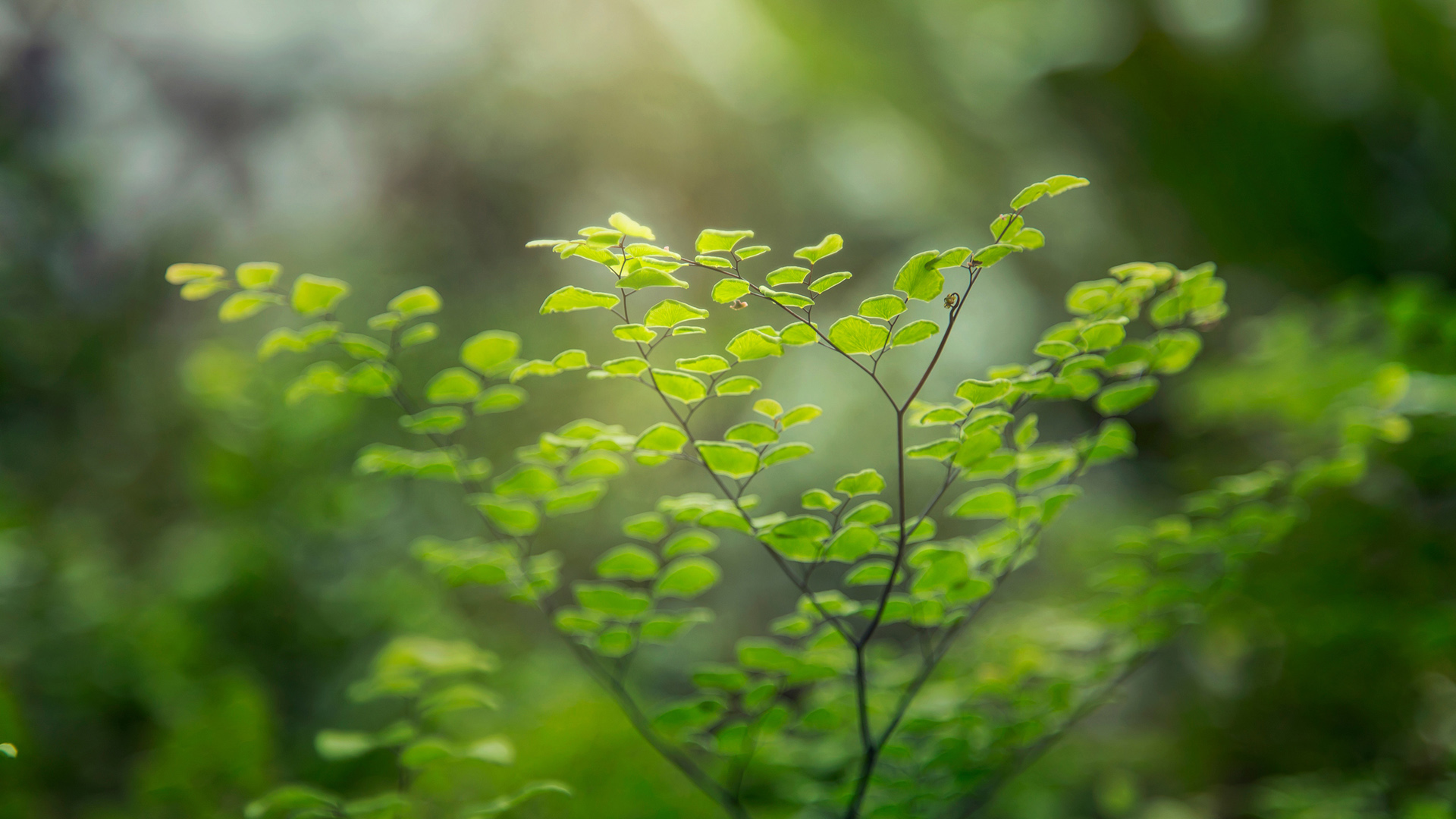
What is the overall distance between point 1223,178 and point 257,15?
275 centimetres

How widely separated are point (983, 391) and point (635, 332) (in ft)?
0.76

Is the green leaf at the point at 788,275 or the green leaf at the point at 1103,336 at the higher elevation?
the green leaf at the point at 788,275

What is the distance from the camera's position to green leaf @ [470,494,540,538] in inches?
22.9

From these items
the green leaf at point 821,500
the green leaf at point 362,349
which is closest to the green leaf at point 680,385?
the green leaf at point 821,500

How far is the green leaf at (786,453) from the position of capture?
460mm

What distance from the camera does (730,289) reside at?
1.45ft

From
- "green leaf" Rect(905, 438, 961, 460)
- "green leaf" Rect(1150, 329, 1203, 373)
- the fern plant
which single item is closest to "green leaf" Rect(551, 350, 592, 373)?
the fern plant

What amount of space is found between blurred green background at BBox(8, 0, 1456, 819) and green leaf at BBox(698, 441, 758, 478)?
593 millimetres

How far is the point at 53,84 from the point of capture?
2.02 meters

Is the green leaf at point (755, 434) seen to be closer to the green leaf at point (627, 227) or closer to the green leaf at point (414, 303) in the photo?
the green leaf at point (627, 227)

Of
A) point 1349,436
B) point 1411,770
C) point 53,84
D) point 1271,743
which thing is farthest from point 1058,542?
point 53,84

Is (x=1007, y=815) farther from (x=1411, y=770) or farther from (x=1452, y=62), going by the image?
(x=1452, y=62)

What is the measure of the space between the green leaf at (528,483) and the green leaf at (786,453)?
198 mm

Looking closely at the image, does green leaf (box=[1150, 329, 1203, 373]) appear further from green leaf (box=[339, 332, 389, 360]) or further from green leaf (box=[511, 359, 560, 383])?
green leaf (box=[339, 332, 389, 360])
